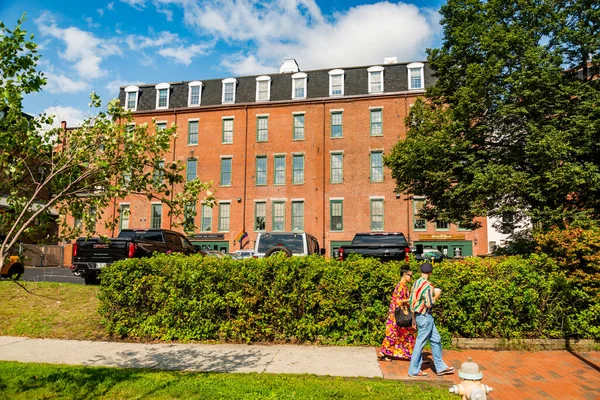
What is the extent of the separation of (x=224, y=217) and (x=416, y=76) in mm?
19724

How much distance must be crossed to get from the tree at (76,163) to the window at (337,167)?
30711mm

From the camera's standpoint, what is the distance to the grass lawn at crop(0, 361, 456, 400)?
5.58 metres

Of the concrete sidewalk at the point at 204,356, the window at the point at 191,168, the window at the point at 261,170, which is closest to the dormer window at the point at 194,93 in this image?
the window at the point at 191,168

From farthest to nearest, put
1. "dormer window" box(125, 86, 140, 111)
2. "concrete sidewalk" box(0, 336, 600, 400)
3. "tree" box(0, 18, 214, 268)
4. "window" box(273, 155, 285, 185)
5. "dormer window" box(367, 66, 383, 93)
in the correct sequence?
1. "dormer window" box(125, 86, 140, 111)
2. "window" box(273, 155, 285, 185)
3. "dormer window" box(367, 66, 383, 93)
4. "concrete sidewalk" box(0, 336, 600, 400)
5. "tree" box(0, 18, 214, 268)

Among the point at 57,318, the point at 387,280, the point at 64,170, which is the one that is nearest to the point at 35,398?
the point at 64,170

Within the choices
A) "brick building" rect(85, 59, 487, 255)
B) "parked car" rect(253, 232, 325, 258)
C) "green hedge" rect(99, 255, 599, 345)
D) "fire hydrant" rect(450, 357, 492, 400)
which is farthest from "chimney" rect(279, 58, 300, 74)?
"fire hydrant" rect(450, 357, 492, 400)

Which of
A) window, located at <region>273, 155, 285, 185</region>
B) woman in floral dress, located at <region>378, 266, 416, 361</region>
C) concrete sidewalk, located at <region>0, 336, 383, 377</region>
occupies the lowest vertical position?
concrete sidewalk, located at <region>0, 336, 383, 377</region>

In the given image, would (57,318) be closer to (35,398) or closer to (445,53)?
(35,398)

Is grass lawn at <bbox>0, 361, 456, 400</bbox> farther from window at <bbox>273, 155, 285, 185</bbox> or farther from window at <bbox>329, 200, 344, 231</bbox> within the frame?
window at <bbox>273, 155, 285, 185</bbox>

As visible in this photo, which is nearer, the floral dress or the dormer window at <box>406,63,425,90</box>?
the floral dress

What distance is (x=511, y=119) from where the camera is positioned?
1742 centimetres

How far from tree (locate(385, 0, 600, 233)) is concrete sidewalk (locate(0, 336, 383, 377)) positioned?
11.3m

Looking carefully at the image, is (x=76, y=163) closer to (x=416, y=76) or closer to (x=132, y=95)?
(x=416, y=76)

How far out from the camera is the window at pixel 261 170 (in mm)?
37188
